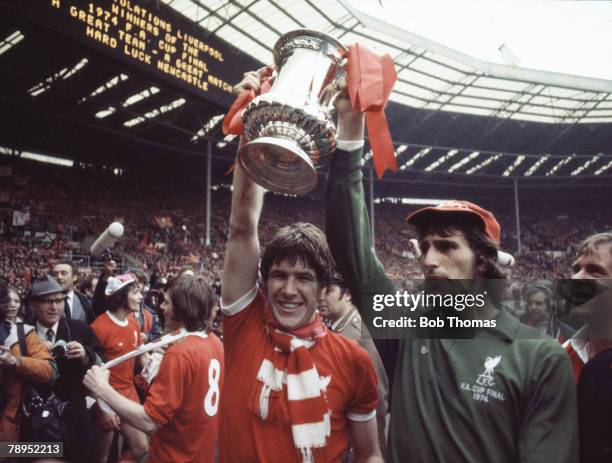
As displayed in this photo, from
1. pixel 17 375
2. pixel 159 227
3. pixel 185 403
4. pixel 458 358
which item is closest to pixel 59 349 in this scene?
pixel 17 375

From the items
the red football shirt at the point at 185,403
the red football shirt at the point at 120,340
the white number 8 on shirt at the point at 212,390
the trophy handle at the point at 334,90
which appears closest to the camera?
the trophy handle at the point at 334,90

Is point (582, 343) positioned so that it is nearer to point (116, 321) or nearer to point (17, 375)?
point (17, 375)

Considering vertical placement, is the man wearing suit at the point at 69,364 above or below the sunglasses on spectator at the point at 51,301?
below

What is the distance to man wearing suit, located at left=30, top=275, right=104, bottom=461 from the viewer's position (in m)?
3.09

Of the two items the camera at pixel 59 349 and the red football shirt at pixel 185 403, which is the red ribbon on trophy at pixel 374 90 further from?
the camera at pixel 59 349

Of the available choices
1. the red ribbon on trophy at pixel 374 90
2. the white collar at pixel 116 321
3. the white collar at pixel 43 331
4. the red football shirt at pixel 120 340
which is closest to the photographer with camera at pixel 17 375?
the white collar at pixel 43 331

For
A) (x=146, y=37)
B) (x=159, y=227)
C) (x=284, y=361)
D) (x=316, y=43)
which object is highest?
(x=146, y=37)

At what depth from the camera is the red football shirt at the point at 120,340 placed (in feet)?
13.0

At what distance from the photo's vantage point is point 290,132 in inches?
56.0

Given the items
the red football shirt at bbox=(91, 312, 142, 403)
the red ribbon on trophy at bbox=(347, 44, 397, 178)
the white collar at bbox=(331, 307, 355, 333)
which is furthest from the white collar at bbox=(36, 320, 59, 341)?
the red ribbon on trophy at bbox=(347, 44, 397, 178)

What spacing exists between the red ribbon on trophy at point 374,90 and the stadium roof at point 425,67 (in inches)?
508

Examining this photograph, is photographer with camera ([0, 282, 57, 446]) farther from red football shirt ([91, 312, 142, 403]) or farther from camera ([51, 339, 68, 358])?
red football shirt ([91, 312, 142, 403])

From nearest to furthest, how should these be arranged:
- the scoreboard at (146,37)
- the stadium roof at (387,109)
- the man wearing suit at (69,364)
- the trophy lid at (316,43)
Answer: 1. the trophy lid at (316,43)
2. the man wearing suit at (69,364)
3. the scoreboard at (146,37)
4. the stadium roof at (387,109)

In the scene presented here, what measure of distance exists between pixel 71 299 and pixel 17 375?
70.6 inches
